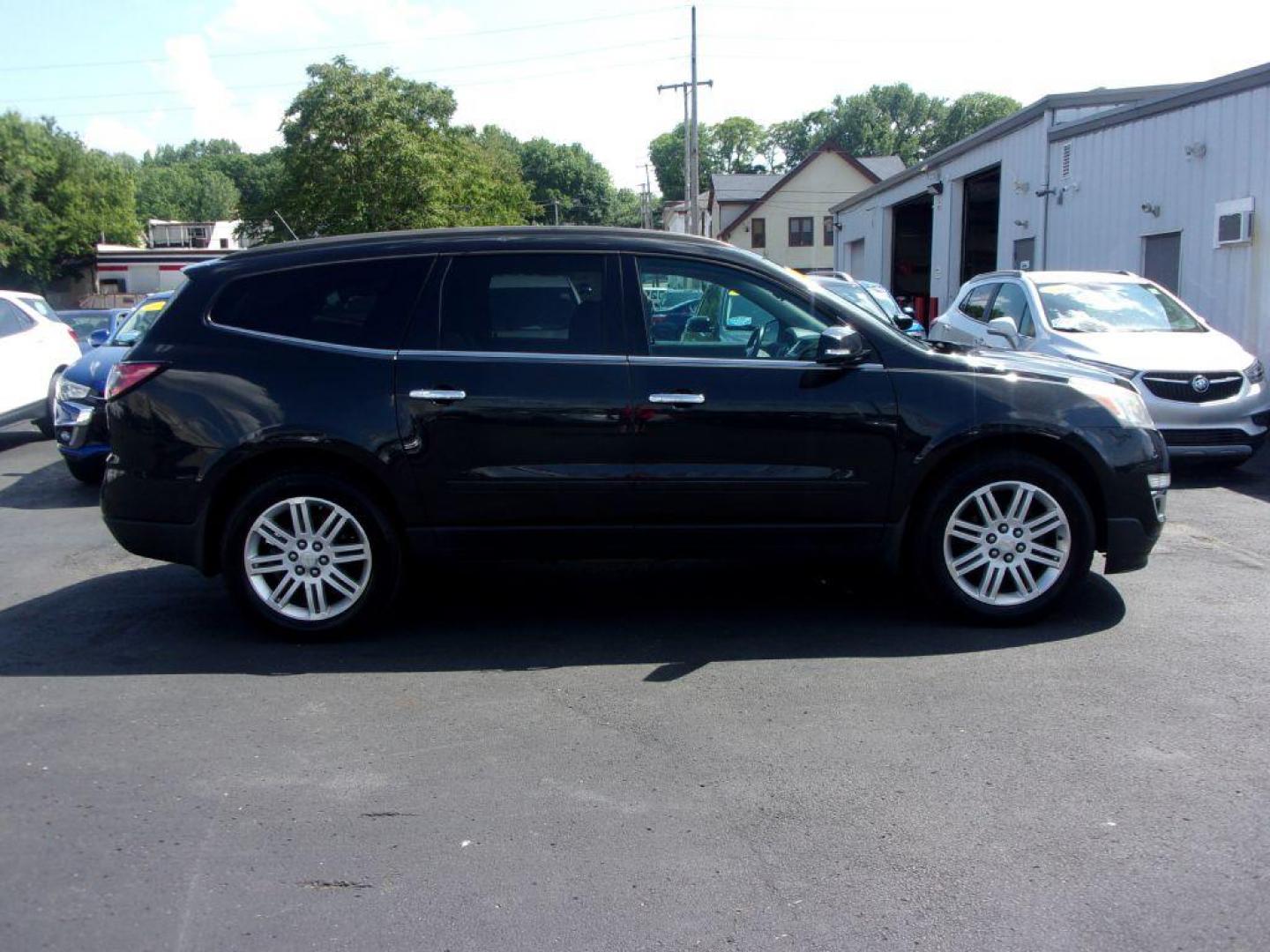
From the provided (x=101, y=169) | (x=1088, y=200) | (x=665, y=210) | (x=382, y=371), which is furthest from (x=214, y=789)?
(x=665, y=210)

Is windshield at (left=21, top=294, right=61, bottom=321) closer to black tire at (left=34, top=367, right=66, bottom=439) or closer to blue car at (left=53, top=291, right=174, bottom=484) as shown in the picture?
black tire at (left=34, top=367, right=66, bottom=439)

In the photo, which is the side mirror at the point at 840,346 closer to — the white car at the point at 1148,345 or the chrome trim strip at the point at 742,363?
the chrome trim strip at the point at 742,363

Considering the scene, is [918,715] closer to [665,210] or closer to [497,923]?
[497,923]

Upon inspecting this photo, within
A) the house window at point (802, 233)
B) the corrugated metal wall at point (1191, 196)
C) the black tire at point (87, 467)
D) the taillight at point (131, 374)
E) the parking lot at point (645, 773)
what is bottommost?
the parking lot at point (645, 773)

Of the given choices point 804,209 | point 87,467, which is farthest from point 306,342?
point 804,209

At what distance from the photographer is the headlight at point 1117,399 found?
5.55 meters

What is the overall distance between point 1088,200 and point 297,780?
16243mm

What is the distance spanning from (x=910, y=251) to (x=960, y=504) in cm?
2923

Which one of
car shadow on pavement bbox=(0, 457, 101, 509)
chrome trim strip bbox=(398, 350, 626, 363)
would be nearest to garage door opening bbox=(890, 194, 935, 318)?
car shadow on pavement bbox=(0, 457, 101, 509)

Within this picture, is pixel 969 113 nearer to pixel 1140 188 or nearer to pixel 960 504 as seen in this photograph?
pixel 1140 188

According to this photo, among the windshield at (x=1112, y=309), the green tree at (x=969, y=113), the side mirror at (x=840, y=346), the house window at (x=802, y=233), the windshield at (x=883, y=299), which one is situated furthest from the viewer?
the green tree at (x=969, y=113)

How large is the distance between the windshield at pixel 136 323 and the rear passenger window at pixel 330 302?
6.87 m

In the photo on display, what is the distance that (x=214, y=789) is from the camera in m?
3.97

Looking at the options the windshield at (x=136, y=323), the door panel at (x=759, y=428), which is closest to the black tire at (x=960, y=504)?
the door panel at (x=759, y=428)
